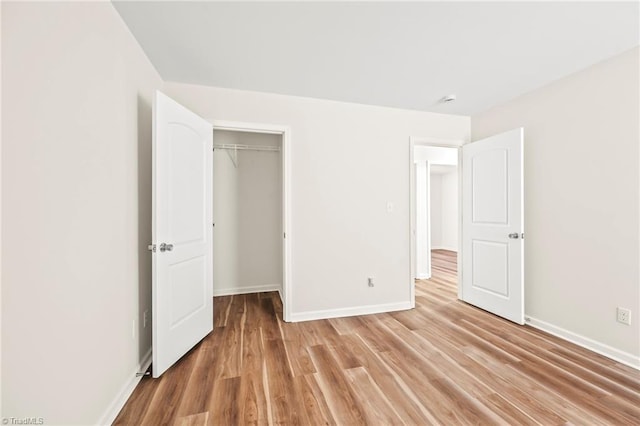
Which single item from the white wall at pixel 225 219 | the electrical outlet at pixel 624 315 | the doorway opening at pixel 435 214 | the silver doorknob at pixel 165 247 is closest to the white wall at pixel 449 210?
the doorway opening at pixel 435 214

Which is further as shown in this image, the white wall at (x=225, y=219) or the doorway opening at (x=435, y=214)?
the white wall at (x=225, y=219)

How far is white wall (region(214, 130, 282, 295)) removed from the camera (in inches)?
152

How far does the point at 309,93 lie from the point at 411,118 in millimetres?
1338

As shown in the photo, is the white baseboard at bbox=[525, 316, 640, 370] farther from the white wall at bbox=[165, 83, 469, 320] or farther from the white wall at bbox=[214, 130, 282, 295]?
the white wall at bbox=[214, 130, 282, 295]

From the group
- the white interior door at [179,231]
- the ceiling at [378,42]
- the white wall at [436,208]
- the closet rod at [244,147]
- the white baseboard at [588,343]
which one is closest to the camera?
the ceiling at [378,42]

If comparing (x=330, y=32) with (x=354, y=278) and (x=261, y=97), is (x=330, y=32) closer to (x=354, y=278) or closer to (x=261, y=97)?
(x=261, y=97)

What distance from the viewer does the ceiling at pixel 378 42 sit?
1611 millimetres

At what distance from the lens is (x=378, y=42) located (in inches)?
75.8

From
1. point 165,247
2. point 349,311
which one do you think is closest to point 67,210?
point 165,247

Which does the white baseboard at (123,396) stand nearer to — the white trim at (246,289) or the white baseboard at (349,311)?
the white baseboard at (349,311)

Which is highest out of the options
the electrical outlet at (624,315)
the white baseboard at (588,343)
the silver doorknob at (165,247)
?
the silver doorknob at (165,247)

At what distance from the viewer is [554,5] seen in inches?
61.7

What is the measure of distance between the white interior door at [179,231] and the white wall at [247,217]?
137 cm

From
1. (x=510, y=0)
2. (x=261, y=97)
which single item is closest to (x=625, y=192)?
(x=510, y=0)
